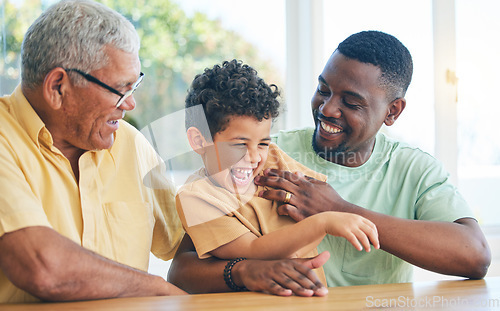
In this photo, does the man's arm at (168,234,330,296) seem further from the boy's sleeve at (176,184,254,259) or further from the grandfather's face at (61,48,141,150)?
the grandfather's face at (61,48,141,150)

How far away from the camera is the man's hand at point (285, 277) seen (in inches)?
46.5

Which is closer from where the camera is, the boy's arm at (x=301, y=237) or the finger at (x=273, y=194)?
the boy's arm at (x=301, y=237)

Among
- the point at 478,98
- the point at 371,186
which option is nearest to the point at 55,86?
the point at 371,186

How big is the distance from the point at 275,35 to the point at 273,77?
239 millimetres

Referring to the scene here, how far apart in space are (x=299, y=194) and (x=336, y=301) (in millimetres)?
363

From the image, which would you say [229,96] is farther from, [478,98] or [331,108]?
[478,98]

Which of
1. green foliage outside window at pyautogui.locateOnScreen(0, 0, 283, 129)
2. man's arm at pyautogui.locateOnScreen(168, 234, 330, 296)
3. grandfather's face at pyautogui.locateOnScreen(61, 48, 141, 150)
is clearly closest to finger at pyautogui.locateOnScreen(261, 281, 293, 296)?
man's arm at pyautogui.locateOnScreen(168, 234, 330, 296)

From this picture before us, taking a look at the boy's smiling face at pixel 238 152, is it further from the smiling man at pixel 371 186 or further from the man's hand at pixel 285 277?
the man's hand at pixel 285 277

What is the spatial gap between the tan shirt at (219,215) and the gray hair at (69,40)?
421 mm

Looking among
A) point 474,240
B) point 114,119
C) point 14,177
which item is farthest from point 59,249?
point 474,240

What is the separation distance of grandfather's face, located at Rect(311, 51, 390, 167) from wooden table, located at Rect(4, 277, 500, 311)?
55 centimetres

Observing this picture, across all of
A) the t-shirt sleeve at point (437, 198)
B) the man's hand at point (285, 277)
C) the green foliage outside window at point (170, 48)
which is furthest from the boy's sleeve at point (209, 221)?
the green foliage outside window at point (170, 48)

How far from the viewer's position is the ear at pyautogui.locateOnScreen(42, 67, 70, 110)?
4.22ft

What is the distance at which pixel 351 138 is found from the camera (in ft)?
5.41
